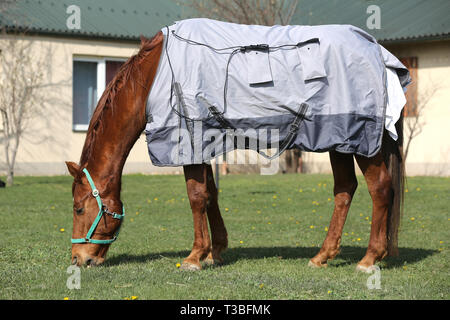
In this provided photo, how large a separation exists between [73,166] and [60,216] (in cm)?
467

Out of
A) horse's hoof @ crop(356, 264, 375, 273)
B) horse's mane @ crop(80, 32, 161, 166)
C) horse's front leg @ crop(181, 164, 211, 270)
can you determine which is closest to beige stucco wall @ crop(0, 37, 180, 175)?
horse's mane @ crop(80, 32, 161, 166)

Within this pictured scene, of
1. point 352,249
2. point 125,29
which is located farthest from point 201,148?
point 125,29

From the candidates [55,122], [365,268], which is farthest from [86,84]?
[365,268]

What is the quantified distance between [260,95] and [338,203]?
144cm

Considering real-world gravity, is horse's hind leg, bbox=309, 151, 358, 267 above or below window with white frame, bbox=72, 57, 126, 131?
below

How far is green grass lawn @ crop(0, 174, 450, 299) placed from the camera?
16.2ft

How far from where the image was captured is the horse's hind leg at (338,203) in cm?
617

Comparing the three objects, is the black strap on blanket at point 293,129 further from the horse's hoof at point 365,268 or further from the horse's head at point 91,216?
the horse's head at point 91,216

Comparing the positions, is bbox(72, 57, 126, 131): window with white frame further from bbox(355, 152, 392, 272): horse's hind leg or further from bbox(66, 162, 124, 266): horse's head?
bbox(355, 152, 392, 272): horse's hind leg

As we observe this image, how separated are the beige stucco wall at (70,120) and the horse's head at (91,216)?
12826mm

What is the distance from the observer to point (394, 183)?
635cm

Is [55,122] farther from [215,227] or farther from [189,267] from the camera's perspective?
[189,267]

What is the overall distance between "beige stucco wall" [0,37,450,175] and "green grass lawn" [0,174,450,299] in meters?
3.94

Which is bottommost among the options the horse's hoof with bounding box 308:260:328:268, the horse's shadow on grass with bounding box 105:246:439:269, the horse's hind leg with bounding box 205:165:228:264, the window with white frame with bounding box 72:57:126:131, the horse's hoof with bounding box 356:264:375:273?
the horse's shadow on grass with bounding box 105:246:439:269
